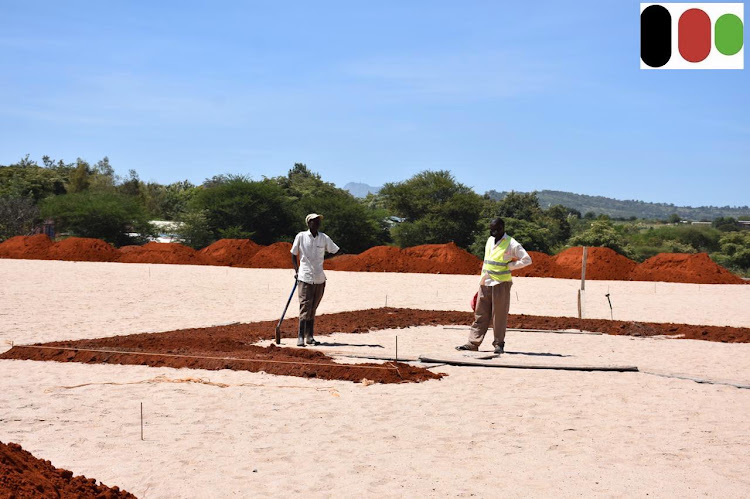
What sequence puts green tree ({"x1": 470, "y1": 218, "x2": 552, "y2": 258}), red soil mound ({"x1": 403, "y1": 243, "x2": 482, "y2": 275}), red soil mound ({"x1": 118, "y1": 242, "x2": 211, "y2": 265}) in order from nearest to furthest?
red soil mound ({"x1": 403, "y1": 243, "x2": 482, "y2": 275}) < red soil mound ({"x1": 118, "y1": 242, "x2": 211, "y2": 265}) < green tree ({"x1": 470, "y1": 218, "x2": 552, "y2": 258})

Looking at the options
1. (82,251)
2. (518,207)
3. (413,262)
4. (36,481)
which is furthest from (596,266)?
(518,207)

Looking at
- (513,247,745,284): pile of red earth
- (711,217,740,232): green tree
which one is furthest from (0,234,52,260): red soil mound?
(711,217,740,232): green tree

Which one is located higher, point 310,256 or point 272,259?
point 272,259

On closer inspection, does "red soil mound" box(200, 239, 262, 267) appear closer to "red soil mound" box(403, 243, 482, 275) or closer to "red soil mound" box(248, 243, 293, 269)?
"red soil mound" box(248, 243, 293, 269)

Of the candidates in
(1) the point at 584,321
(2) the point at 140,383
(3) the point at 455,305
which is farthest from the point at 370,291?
(2) the point at 140,383

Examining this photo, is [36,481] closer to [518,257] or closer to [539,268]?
[518,257]

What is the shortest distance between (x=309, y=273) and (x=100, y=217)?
40407 mm

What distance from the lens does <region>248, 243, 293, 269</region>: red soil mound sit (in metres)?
36.1

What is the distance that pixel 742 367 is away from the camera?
10.8 m

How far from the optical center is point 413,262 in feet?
117

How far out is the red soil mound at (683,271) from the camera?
32406 millimetres

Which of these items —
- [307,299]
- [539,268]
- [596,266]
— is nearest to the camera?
[307,299]

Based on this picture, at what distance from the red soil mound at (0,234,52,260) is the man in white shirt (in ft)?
95.7

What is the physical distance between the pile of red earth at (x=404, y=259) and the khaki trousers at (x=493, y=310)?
22038mm
